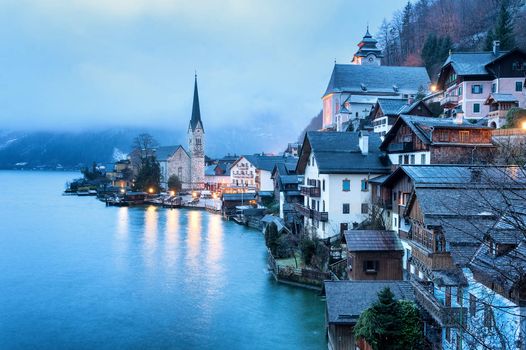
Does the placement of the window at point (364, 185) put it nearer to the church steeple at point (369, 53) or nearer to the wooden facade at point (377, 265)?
the wooden facade at point (377, 265)

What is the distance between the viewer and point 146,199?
80.9 meters

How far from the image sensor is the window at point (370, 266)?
2111 cm

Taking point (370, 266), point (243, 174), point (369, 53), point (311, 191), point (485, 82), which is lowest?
point (370, 266)

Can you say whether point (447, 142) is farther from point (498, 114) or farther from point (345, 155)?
point (498, 114)

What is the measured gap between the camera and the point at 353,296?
53.9 ft

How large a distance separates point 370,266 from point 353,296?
516 centimetres

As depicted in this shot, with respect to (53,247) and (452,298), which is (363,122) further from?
(452,298)

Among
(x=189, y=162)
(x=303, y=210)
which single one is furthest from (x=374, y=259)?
(x=189, y=162)

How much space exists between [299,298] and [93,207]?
194 ft

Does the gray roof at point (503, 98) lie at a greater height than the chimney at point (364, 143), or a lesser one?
greater

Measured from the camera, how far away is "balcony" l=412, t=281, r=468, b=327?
36.6ft

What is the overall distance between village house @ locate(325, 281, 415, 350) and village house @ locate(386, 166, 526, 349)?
1.22 meters

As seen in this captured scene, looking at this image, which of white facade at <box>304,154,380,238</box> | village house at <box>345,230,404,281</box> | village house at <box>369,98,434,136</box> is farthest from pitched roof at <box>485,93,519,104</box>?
village house at <box>345,230,404,281</box>

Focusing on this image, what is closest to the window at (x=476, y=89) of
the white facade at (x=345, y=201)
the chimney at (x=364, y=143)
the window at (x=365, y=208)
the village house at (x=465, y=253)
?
the chimney at (x=364, y=143)
